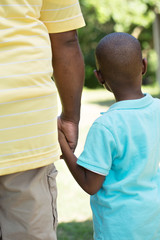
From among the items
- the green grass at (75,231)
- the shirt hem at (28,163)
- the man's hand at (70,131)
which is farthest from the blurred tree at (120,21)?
the shirt hem at (28,163)

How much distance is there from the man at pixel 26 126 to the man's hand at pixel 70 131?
0.29 metres

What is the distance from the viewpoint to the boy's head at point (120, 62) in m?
2.16

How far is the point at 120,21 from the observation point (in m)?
16.0

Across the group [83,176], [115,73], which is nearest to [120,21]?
[115,73]

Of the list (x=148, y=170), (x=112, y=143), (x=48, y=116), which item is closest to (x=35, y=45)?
(x=48, y=116)

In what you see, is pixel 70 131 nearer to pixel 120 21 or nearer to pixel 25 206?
pixel 25 206

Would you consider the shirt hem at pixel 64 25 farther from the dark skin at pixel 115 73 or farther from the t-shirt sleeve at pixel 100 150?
the t-shirt sleeve at pixel 100 150

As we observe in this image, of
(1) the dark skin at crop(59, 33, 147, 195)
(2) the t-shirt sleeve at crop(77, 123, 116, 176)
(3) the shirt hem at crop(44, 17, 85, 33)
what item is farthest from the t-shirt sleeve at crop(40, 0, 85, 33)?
(2) the t-shirt sleeve at crop(77, 123, 116, 176)

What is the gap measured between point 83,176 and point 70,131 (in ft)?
1.05

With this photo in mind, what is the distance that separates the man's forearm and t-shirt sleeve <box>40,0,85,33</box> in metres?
0.06

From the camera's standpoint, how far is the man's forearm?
2.42 metres

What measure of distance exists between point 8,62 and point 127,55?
629mm

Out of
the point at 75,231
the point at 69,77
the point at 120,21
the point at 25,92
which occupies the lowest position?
the point at 120,21

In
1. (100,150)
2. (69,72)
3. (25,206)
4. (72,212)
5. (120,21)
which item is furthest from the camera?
(120,21)
